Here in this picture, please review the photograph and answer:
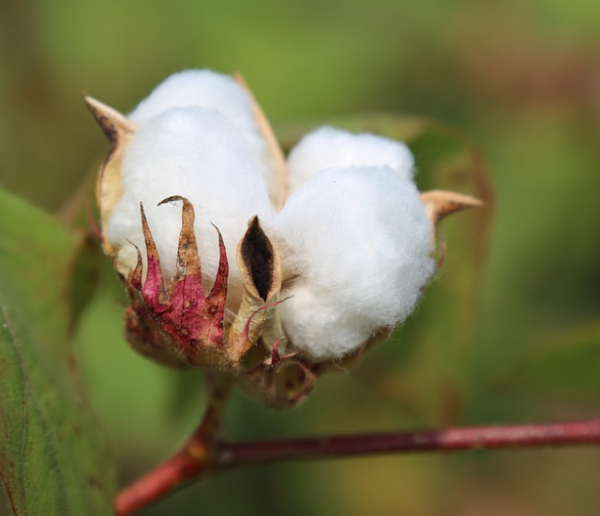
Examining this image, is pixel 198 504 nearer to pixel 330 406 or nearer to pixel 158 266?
pixel 330 406

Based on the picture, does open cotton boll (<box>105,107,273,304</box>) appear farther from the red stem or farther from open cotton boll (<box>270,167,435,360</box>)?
the red stem

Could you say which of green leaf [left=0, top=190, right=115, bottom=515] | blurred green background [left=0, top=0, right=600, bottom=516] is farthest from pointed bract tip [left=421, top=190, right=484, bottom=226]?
blurred green background [left=0, top=0, right=600, bottom=516]

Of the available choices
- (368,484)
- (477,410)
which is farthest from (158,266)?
(368,484)

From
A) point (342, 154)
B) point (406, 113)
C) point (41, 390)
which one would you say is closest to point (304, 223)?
point (342, 154)

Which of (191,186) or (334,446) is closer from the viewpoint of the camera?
(191,186)

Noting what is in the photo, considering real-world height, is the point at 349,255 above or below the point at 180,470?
above

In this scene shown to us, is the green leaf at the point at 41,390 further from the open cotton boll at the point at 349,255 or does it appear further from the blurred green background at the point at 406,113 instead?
the blurred green background at the point at 406,113

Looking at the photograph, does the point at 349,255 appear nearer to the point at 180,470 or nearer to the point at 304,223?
the point at 304,223
